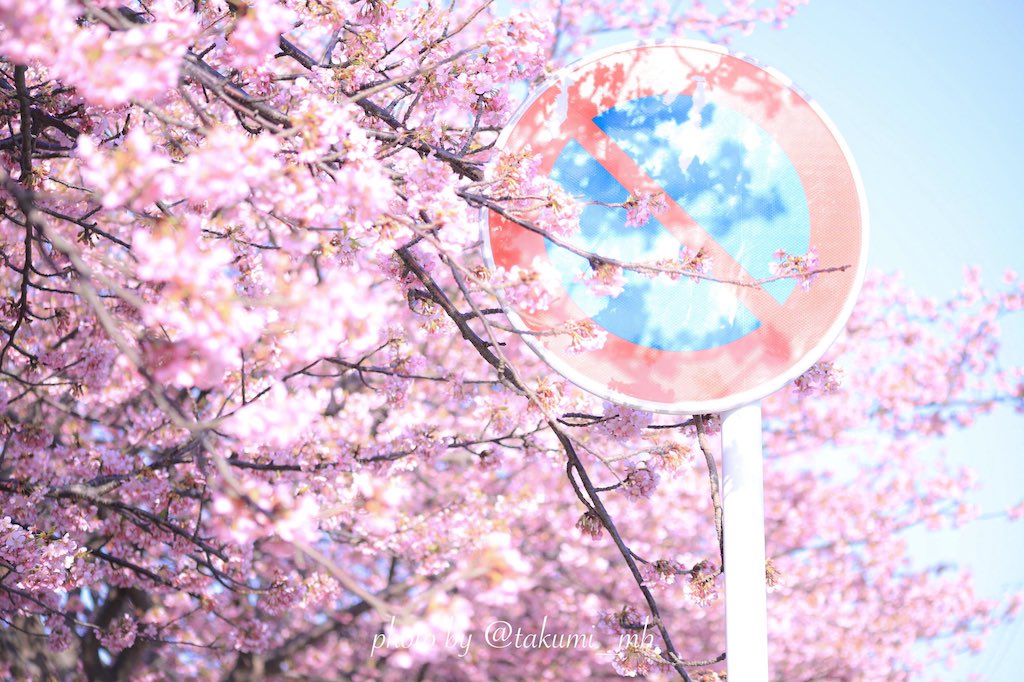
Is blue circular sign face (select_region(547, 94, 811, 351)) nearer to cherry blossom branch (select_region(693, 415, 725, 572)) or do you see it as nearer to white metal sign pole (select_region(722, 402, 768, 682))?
white metal sign pole (select_region(722, 402, 768, 682))

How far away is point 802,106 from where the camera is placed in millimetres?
1838

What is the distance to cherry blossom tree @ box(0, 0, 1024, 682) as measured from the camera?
1410 millimetres

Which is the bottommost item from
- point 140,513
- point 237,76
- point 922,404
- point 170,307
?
point 170,307

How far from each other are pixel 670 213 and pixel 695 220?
0.06 metres

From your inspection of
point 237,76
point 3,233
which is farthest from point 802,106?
point 3,233

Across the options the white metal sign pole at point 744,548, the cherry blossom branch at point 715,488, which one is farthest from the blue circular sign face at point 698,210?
Answer: the cherry blossom branch at point 715,488

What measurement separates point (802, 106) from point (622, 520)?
648 centimetres

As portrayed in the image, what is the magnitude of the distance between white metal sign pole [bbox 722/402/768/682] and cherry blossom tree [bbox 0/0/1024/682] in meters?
0.28

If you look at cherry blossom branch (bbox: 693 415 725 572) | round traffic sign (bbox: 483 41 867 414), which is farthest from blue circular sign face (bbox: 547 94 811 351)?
A: cherry blossom branch (bbox: 693 415 725 572)

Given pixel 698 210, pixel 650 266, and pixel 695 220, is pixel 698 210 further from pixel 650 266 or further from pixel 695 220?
pixel 650 266

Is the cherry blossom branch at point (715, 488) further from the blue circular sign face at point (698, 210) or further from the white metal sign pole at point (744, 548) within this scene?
the blue circular sign face at point (698, 210)

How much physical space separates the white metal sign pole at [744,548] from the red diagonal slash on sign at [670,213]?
226 mm

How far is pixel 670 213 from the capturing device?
186 cm

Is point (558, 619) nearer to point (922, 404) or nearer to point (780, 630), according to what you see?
point (780, 630)
